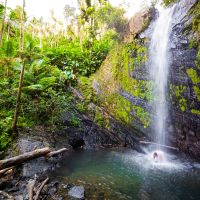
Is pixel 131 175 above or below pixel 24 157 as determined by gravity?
below

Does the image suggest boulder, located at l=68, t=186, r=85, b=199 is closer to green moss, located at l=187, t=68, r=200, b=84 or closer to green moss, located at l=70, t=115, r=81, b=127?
green moss, located at l=187, t=68, r=200, b=84

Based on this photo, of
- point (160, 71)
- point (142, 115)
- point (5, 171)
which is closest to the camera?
point (5, 171)

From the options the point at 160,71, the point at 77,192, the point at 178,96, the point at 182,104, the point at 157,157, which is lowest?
the point at 77,192

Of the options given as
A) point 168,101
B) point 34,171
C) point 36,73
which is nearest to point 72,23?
point 36,73

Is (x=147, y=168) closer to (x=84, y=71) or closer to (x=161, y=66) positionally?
(x=161, y=66)

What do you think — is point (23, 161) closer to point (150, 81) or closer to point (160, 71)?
point (150, 81)

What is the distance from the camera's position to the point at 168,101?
381 inches

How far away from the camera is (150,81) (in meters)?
10.5

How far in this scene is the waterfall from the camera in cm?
992

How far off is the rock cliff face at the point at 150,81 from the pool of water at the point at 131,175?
1240 mm

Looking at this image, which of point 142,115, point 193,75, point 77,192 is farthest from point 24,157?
point 193,75

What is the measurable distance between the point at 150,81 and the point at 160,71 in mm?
641

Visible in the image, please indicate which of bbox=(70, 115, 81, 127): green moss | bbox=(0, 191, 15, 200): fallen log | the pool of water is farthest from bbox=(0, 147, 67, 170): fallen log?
bbox=(70, 115, 81, 127): green moss

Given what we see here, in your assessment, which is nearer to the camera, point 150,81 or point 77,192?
point 77,192
